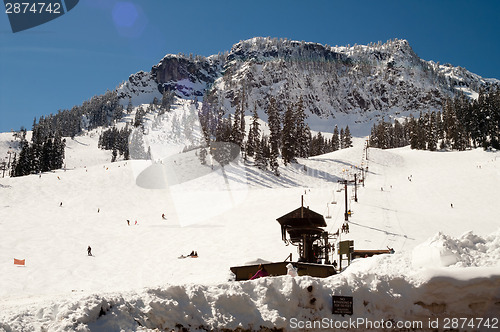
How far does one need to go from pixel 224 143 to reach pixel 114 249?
48477mm

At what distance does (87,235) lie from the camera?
117 ft

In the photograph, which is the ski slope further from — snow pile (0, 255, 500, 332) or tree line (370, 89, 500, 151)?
tree line (370, 89, 500, 151)

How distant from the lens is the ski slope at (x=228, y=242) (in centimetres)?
720

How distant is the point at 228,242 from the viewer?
106 ft

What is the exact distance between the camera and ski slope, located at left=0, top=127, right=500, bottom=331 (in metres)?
7.20

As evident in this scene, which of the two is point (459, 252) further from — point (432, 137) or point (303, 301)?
point (432, 137)

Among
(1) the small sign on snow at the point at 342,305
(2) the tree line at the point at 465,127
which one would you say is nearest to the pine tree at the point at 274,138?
(2) the tree line at the point at 465,127

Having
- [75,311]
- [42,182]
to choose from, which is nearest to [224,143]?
[42,182]

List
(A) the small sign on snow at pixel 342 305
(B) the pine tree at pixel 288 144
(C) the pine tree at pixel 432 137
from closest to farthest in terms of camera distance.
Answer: (A) the small sign on snow at pixel 342 305, (B) the pine tree at pixel 288 144, (C) the pine tree at pixel 432 137

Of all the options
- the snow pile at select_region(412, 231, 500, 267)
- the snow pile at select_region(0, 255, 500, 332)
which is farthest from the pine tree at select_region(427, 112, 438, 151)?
the snow pile at select_region(0, 255, 500, 332)

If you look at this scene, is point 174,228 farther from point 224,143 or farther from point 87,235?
point 224,143

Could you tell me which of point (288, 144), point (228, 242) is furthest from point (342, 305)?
point (288, 144)

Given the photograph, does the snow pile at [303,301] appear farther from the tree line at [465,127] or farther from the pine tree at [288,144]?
the tree line at [465,127]

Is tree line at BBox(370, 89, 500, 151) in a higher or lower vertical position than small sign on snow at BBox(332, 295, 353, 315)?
higher
